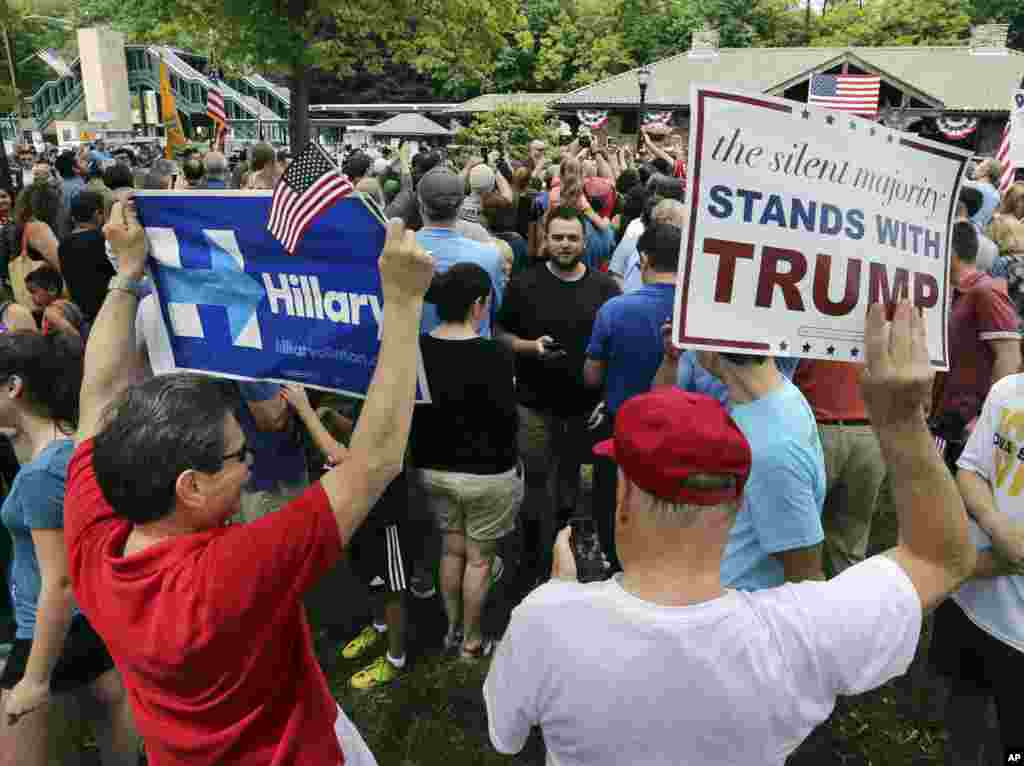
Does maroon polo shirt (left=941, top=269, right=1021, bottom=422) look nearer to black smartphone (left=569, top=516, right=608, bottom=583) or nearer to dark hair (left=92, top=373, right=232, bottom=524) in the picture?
black smartphone (left=569, top=516, right=608, bottom=583)

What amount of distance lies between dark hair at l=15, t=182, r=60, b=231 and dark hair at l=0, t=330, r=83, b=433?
4538 mm

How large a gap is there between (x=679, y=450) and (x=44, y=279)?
4994mm

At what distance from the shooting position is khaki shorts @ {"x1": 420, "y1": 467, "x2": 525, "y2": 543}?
3.80 meters

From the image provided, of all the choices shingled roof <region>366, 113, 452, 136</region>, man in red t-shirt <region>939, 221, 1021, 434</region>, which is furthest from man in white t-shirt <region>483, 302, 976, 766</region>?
shingled roof <region>366, 113, 452, 136</region>

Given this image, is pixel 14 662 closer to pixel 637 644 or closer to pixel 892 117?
pixel 637 644

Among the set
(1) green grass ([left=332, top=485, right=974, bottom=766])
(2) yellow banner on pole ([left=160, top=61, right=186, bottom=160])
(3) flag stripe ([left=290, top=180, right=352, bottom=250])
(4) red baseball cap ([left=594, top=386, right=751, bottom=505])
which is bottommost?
(1) green grass ([left=332, top=485, right=974, bottom=766])

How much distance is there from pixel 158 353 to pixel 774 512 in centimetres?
229

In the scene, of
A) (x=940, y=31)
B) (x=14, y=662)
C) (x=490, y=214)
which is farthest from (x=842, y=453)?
(x=940, y=31)

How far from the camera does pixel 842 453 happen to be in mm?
3713

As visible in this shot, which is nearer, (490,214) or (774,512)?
(774,512)

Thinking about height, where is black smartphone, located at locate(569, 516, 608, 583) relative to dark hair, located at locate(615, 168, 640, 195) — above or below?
below

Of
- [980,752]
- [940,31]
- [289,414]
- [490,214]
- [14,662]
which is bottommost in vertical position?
[980,752]

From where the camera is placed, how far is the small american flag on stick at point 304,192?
2.47 m

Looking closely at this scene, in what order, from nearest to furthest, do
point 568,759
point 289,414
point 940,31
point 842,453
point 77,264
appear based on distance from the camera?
point 568,759 < point 289,414 < point 842,453 < point 77,264 < point 940,31
